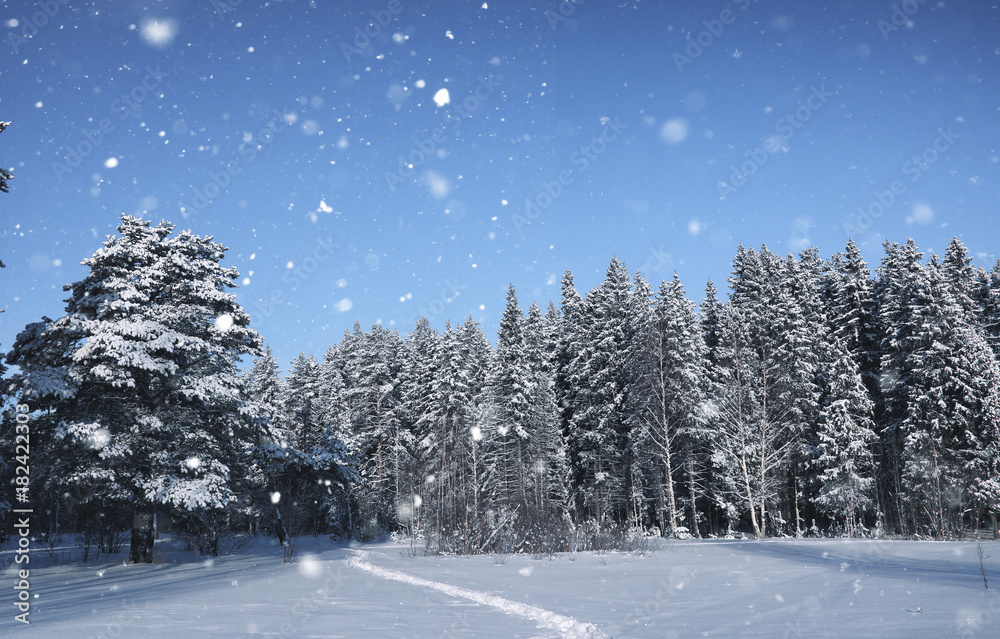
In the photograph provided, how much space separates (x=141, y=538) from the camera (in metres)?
19.5

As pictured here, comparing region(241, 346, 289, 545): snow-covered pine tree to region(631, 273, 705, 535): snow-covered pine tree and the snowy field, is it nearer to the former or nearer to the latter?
the snowy field

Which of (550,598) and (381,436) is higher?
(381,436)

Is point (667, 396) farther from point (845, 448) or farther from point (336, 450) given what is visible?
point (336, 450)

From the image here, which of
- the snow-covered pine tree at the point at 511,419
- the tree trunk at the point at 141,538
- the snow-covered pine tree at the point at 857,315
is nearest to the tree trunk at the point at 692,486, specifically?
the snow-covered pine tree at the point at 511,419

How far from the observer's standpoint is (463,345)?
4972cm

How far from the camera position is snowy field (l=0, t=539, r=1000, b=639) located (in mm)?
6930

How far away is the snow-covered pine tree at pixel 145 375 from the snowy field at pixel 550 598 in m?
2.65

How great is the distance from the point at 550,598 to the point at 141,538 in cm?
1616

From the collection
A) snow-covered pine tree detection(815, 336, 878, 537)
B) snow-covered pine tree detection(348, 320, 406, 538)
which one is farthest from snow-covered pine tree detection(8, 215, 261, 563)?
snow-covered pine tree detection(815, 336, 878, 537)

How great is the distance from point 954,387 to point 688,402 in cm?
1260

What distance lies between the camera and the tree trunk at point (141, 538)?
759 inches

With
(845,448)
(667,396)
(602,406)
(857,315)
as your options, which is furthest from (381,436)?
(857,315)

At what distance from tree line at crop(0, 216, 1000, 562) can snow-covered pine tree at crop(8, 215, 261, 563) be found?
0.08m

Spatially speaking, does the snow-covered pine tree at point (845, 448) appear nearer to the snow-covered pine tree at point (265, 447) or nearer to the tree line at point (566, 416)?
the tree line at point (566, 416)
